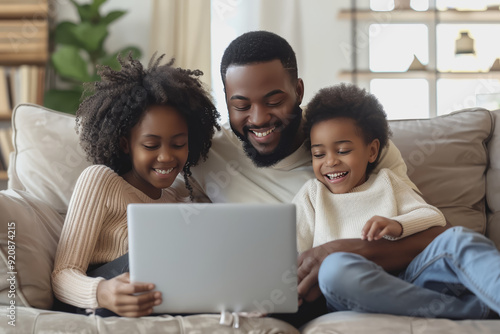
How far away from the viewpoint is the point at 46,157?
1.75m

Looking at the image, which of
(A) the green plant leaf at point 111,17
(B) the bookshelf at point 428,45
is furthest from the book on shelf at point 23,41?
(B) the bookshelf at point 428,45

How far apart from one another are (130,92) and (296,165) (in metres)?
0.53

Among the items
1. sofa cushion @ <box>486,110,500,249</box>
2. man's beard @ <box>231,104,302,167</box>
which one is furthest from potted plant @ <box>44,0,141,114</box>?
sofa cushion @ <box>486,110,500,249</box>

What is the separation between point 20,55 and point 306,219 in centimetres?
238

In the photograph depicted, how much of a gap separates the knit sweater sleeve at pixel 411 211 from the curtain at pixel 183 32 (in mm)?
2199

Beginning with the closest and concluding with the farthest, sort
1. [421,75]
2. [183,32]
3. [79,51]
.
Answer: [79,51], [183,32], [421,75]

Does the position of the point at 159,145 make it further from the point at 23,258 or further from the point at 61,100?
the point at 61,100

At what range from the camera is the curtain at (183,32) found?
3.64 metres

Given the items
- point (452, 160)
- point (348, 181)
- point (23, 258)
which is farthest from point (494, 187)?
point (23, 258)

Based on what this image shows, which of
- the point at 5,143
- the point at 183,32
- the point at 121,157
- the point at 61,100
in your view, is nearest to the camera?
the point at 121,157

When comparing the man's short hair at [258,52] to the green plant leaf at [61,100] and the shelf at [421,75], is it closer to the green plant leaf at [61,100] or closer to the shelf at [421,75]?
the green plant leaf at [61,100]

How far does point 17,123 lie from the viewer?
5.93 feet

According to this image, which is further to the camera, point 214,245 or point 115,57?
point 115,57

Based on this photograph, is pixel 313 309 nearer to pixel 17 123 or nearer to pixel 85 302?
pixel 85 302
